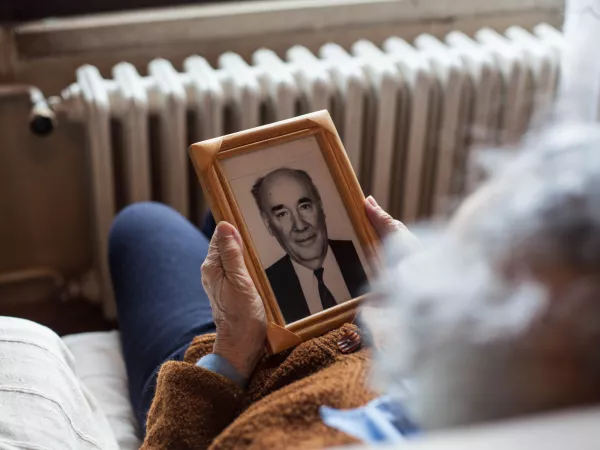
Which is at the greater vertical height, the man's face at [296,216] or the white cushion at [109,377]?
the man's face at [296,216]

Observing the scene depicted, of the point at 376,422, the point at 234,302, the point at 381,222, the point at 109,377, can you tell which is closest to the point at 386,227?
the point at 381,222

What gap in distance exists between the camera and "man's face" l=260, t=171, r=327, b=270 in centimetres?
104

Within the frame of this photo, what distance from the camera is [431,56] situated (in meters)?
1.83

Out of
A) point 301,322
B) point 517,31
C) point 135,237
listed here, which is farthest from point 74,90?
point 517,31

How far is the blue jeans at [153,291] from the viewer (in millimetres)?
1155

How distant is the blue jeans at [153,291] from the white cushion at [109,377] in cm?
2

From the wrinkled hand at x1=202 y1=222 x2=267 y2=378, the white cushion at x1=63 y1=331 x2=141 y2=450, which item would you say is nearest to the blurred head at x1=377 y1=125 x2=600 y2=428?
the wrinkled hand at x1=202 y1=222 x2=267 y2=378

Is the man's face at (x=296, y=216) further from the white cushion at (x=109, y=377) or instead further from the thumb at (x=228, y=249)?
the white cushion at (x=109, y=377)

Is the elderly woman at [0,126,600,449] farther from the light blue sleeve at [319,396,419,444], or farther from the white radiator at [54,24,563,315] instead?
the white radiator at [54,24,563,315]

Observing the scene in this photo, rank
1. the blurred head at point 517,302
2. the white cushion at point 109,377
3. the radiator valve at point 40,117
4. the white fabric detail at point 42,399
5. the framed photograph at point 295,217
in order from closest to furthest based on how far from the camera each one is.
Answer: the blurred head at point 517,302 < the white fabric detail at point 42,399 < the framed photograph at point 295,217 < the white cushion at point 109,377 < the radiator valve at point 40,117

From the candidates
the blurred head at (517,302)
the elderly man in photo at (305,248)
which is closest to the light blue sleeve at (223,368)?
the elderly man in photo at (305,248)

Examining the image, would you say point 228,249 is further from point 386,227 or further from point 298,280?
point 386,227

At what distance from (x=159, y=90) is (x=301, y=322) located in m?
0.83

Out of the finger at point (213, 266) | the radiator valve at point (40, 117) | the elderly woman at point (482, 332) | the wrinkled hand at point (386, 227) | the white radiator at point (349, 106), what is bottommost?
the elderly woman at point (482, 332)
